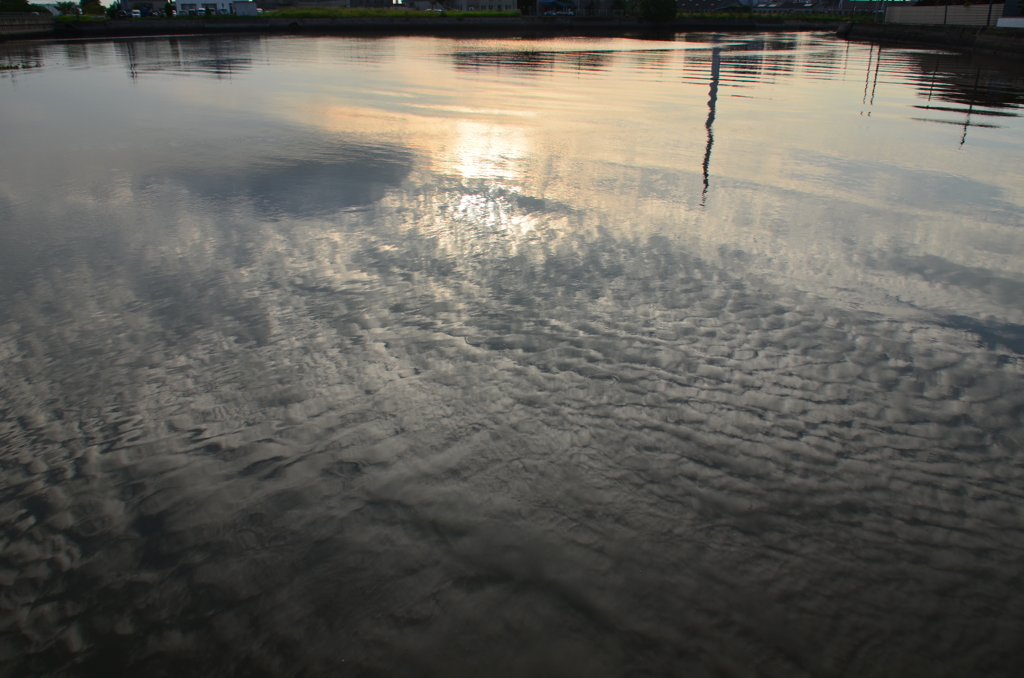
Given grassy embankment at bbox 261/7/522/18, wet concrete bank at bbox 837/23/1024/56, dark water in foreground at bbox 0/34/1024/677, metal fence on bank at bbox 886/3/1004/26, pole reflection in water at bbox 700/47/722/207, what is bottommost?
dark water in foreground at bbox 0/34/1024/677

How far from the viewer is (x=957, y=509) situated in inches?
90.3

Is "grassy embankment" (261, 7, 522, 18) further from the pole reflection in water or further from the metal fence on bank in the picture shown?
the pole reflection in water

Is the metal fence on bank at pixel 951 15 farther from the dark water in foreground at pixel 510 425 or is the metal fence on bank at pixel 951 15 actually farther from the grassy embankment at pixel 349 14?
the dark water in foreground at pixel 510 425

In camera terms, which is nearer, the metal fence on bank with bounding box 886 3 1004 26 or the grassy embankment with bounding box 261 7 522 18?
the metal fence on bank with bounding box 886 3 1004 26

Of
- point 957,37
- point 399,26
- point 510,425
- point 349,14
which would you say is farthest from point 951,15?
point 510,425

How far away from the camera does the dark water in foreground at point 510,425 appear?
1.87 m

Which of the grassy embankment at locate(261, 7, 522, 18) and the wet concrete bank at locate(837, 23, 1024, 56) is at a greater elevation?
the grassy embankment at locate(261, 7, 522, 18)

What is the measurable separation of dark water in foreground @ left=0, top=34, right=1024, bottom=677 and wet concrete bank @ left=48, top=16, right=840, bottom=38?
45245mm

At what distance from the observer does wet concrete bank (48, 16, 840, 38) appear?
43.9 m

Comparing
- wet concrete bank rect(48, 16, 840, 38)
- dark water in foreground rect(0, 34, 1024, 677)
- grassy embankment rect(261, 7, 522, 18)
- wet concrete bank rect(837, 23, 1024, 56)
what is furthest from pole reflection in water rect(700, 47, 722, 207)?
grassy embankment rect(261, 7, 522, 18)

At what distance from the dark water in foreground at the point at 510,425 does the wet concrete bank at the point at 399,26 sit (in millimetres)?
45245

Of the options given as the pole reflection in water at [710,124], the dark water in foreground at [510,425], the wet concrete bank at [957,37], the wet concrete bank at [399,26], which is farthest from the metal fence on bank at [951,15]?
the dark water in foreground at [510,425]

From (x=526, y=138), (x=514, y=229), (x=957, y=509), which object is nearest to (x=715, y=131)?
(x=526, y=138)

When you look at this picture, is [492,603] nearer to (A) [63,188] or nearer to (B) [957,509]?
(B) [957,509]
